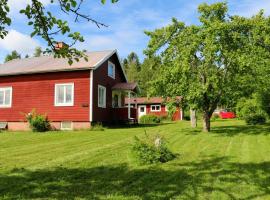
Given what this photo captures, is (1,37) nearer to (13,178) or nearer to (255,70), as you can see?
(13,178)

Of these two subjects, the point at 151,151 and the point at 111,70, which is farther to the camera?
the point at 111,70

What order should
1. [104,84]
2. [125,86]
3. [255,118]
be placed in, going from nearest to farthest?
[104,84] → [125,86] → [255,118]

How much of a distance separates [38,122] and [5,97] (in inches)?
223

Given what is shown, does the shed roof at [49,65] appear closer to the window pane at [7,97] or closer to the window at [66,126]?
the window pane at [7,97]

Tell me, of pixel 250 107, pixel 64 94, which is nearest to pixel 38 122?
pixel 64 94

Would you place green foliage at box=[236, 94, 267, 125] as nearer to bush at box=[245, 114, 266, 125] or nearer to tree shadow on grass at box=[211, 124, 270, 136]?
bush at box=[245, 114, 266, 125]

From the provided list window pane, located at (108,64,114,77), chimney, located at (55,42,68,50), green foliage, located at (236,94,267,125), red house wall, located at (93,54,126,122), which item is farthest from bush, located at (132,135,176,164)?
green foliage, located at (236,94,267,125)

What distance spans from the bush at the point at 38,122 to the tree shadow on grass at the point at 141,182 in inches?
678

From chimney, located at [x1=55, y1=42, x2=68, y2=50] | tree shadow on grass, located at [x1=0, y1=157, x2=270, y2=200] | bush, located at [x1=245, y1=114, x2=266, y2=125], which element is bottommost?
tree shadow on grass, located at [x1=0, y1=157, x2=270, y2=200]

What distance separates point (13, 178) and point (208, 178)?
15.3 feet

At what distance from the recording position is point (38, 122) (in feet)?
86.9

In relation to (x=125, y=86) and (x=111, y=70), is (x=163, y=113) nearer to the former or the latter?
(x=125, y=86)

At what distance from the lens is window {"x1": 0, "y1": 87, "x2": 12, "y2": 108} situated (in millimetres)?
30047

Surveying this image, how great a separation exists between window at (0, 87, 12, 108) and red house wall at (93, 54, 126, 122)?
7.54m
